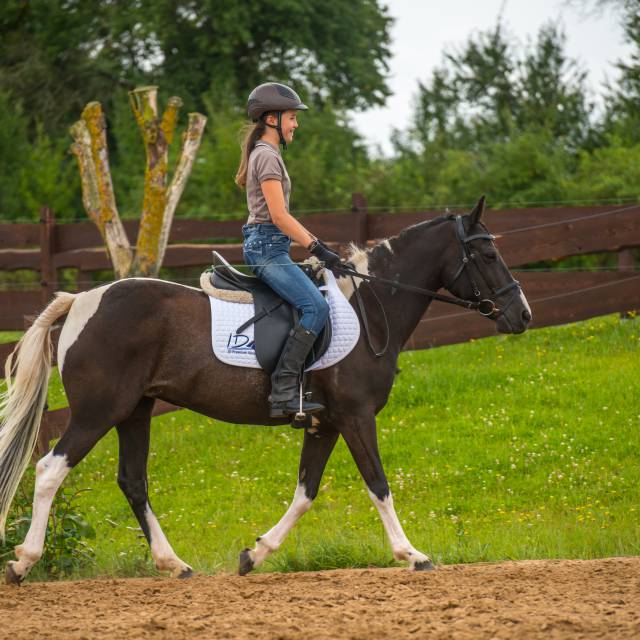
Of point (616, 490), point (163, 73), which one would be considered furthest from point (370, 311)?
point (163, 73)

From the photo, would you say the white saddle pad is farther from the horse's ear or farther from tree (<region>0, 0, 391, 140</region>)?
tree (<region>0, 0, 391, 140</region>)

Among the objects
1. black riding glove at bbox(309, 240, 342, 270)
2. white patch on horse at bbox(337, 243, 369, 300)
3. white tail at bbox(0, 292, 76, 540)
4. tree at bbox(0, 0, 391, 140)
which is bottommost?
white tail at bbox(0, 292, 76, 540)

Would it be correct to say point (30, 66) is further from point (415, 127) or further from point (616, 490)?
point (616, 490)

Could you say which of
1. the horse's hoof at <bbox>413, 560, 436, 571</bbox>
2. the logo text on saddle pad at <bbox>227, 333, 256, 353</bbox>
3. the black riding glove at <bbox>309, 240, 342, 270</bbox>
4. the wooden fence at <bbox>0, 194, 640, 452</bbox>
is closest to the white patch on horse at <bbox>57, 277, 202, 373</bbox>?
the logo text on saddle pad at <bbox>227, 333, 256, 353</bbox>

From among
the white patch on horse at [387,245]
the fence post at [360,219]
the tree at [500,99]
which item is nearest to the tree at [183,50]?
the tree at [500,99]

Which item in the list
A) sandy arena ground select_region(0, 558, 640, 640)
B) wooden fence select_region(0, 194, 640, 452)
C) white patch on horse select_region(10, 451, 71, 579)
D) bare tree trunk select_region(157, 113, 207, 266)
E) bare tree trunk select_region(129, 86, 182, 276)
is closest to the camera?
sandy arena ground select_region(0, 558, 640, 640)

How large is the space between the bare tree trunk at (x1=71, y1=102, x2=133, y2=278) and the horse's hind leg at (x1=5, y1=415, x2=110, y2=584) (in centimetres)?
713

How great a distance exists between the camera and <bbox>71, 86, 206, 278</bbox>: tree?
45.6 ft

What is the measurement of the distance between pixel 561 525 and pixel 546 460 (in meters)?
1.76

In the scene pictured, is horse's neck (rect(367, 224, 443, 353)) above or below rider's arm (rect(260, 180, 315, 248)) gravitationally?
below

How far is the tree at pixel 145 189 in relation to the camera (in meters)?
13.9

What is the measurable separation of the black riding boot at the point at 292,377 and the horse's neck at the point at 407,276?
622mm

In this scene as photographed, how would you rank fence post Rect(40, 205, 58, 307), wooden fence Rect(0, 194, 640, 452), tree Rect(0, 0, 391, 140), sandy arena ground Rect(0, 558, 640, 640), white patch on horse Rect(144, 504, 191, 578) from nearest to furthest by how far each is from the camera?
sandy arena ground Rect(0, 558, 640, 640) → white patch on horse Rect(144, 504, 191, 578) → wooden fence Rect(0, 194, 640, 452) → fence post Rect(40, 205, 58, 307) → tree Rect(0, 0, 391, 140)

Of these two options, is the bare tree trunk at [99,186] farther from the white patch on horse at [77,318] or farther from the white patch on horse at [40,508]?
the white patch on horse at [40,508]
